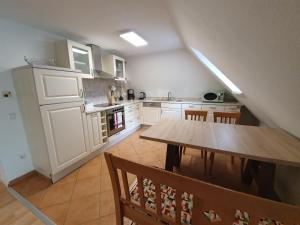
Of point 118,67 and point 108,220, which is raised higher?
point 118,67

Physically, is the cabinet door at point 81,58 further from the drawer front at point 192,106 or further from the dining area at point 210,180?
the drawer front at point 192,106

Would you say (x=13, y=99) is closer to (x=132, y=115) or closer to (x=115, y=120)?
(x=115, y=120)

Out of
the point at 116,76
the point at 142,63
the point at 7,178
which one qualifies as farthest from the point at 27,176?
the point at 142,63

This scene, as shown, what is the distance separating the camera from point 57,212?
59.2 inches

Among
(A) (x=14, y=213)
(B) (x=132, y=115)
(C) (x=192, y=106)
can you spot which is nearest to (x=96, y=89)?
(B) (x=132, y=115)

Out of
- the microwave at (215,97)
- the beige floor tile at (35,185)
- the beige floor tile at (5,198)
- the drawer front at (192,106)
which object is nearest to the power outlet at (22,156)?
the beige floor tile at (35,185)

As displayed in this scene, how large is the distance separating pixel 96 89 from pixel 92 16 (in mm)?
1817

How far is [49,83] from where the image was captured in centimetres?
179

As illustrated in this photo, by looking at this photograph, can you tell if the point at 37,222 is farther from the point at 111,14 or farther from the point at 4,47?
the point at 111,14

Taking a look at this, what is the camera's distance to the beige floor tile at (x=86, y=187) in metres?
1.75

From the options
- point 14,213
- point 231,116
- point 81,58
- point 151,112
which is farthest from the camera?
point 151,112

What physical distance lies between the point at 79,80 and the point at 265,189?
2728 mm

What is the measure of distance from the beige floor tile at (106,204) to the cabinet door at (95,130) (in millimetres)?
981

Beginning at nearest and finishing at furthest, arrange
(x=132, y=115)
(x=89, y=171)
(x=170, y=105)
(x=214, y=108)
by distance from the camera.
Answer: (x=89, y=171), (x=214, y=108), (x=170, y=105), (x=132, y=115)
